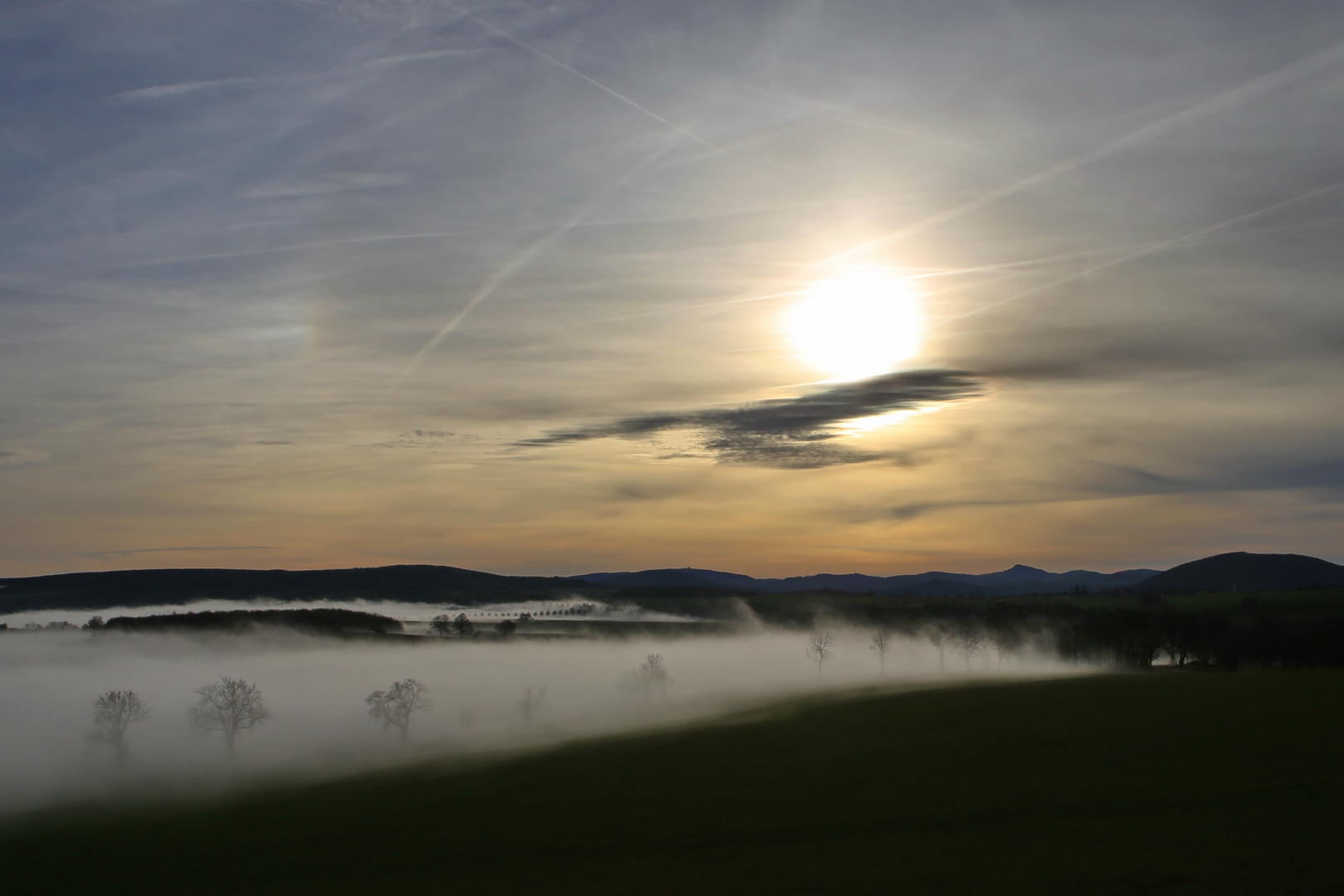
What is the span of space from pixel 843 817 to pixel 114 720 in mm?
133099

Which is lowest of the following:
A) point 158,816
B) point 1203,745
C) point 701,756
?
point 158,816

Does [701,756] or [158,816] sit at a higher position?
[701,756]

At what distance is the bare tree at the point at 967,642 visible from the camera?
186 metres

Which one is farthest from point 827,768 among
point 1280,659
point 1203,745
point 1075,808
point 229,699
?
point 229,699

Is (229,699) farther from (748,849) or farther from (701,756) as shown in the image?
(748,849)

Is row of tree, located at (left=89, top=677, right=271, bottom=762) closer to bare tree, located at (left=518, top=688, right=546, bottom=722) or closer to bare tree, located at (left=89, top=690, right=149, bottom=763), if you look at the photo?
bare tree, located at (left=89, top=690, right=149, bottom=763)

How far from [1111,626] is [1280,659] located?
2947 centimetres

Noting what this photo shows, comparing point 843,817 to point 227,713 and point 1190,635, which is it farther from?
point 227,713

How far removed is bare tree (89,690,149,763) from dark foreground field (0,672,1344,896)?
60.5 m

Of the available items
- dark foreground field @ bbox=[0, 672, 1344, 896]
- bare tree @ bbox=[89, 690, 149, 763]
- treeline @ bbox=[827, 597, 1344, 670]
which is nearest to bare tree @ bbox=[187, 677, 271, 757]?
bare tree @ bbox=[89, 690, 149, 763]

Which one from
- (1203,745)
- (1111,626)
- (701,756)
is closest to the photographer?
(1203,745)

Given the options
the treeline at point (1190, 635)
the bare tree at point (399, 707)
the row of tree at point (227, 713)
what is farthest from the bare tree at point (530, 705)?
the treeline at point (1190, 635)

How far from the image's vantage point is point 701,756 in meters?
85.1

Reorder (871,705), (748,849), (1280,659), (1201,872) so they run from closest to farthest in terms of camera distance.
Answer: (1201,872), (748,849), (871,705), (1280,659)
